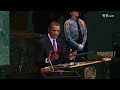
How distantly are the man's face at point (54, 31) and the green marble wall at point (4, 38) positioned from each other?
3.21ft

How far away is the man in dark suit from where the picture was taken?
20.7 ft

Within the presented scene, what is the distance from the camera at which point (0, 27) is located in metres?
6.30

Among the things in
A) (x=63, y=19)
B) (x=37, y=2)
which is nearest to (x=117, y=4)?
(x=63, y=19)

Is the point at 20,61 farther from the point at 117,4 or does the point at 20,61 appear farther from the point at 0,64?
the point at 117,4

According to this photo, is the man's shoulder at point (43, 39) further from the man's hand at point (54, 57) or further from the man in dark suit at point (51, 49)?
the man's hand at point (54, 57)

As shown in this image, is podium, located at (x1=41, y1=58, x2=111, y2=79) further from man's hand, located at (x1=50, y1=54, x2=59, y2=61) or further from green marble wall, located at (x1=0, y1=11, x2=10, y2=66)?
A: green marble wall, located at (x1=0, y1=11, x2=10, y2=66)

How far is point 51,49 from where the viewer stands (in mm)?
6375

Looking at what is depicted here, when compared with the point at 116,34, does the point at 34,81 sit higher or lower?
lower

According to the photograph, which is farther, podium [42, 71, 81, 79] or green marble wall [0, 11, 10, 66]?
podium [42, 71, 81, 79]

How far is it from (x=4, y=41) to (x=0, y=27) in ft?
1.09

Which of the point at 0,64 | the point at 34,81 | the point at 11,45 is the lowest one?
the point at 34,81

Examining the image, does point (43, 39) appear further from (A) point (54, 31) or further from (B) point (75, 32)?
(B) point (75, 32)

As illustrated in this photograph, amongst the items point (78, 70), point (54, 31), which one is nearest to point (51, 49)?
point (54, 31)

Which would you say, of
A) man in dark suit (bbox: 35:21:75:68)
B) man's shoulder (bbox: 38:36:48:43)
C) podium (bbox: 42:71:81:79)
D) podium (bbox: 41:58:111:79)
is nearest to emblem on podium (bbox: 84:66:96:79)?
podium (bbox: 41:58:111:79)
